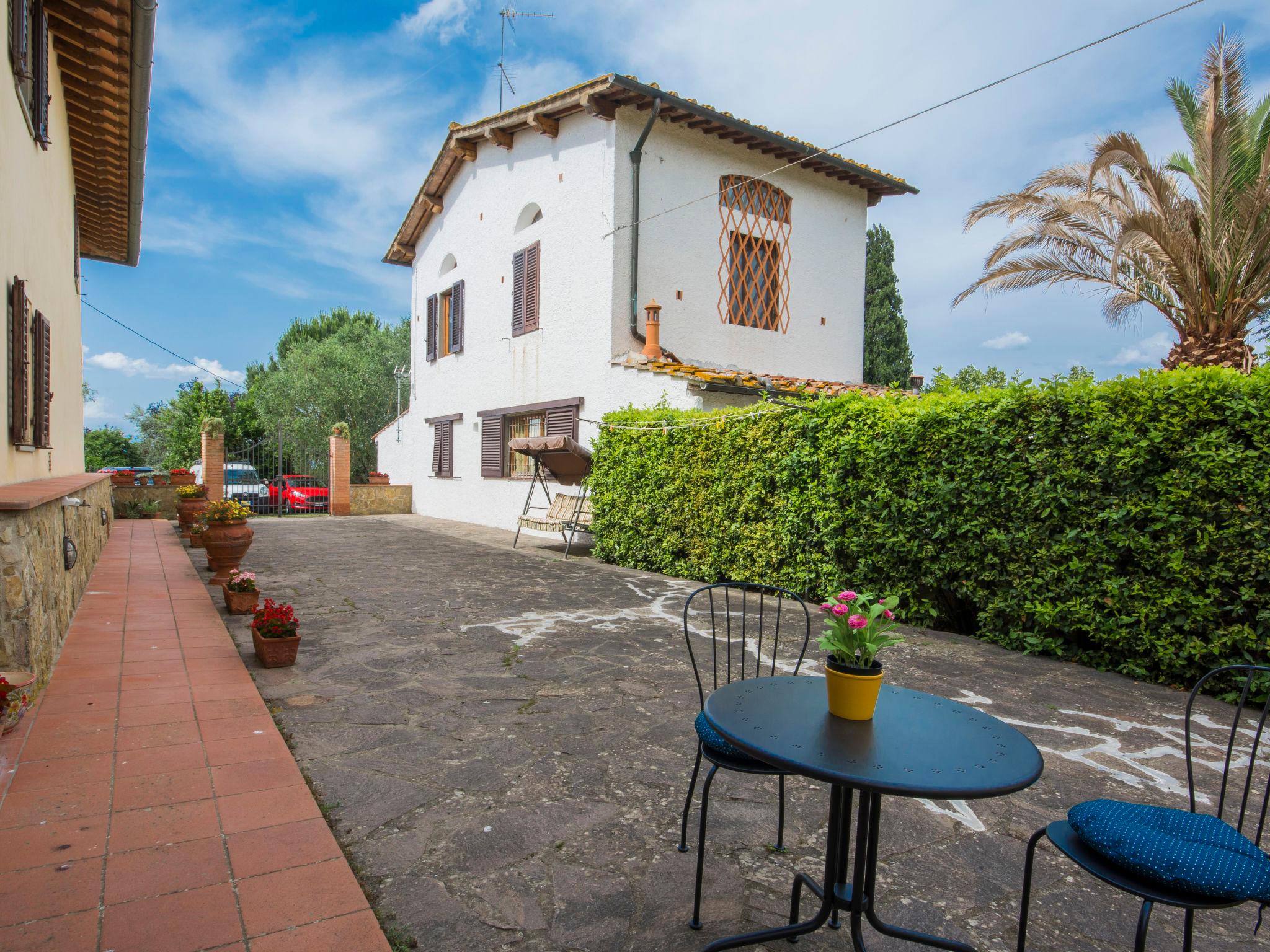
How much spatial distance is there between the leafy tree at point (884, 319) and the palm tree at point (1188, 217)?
12.1 m

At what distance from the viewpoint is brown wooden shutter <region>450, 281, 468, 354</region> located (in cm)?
1489

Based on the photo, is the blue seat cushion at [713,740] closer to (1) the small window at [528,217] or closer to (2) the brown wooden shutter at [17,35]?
(2) the brown wooden shutter at [17,35]

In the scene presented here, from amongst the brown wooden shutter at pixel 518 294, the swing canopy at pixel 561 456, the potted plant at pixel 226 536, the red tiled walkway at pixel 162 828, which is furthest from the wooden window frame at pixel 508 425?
the red tiled walkway at pixel 162 828

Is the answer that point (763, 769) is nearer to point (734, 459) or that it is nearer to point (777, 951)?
point (777, 951)

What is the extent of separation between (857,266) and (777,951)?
42.8ft

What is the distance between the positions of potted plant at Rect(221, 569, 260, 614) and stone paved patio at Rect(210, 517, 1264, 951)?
533 mm

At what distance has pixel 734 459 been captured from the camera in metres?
7.72

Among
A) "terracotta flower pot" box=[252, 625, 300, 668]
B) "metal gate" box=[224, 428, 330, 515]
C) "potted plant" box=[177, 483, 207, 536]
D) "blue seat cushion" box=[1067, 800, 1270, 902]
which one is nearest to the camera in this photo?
"blue seat cushion" box=[1067, 800, 1270, 902]

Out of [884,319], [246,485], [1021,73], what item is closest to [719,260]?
[1021,73]

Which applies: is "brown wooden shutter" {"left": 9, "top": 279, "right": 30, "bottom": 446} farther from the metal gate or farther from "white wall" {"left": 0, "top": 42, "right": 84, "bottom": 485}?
the metal gate

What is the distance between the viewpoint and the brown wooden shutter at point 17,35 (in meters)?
4.00

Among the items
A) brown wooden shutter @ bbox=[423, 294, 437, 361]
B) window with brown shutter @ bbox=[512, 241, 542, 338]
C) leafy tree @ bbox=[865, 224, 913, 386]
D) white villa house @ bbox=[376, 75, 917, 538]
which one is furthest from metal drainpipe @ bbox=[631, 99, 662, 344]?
leafy tree @ bbox=[865, 224, 913, 386]

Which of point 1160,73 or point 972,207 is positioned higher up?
point 1160,73

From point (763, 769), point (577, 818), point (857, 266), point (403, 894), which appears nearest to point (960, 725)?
point (763, 769)
